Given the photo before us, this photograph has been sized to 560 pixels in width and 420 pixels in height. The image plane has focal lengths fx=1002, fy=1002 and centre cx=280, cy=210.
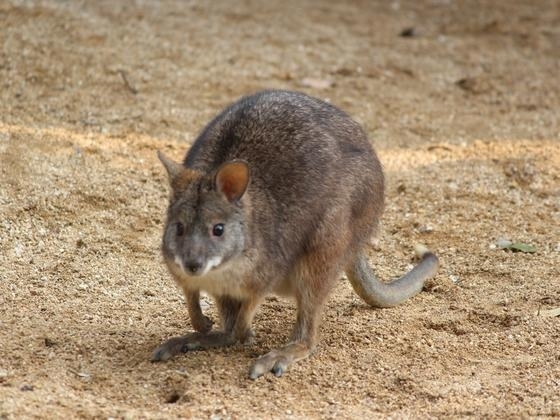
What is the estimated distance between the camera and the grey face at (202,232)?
13.5 feet

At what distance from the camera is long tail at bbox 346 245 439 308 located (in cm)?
508

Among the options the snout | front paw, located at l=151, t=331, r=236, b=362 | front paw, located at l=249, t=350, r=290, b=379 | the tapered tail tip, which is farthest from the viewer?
the tapered tail tip

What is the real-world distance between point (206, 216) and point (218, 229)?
8 centimetres

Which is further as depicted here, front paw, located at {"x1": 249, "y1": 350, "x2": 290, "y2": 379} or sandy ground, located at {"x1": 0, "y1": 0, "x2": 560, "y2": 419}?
front paw, located at {"x1": 249, "y1": 350, "x2": 290, "y2": 379}

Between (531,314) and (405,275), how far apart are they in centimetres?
68

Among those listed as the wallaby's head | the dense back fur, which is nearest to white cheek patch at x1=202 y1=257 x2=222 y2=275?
the wallaby's head

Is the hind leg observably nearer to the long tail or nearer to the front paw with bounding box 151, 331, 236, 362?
the front paw with bounding box 151, 331, 236, 362

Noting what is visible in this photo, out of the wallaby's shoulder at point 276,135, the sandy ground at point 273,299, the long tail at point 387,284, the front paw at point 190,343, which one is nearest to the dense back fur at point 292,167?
the wallaby's shoulder at point 276,135

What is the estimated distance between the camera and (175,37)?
8789 mm

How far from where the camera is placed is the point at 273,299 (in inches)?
212

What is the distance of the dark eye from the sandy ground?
0.62m

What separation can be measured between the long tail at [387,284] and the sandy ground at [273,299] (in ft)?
0.30

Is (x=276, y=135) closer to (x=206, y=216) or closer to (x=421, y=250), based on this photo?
(x=206, y=216)

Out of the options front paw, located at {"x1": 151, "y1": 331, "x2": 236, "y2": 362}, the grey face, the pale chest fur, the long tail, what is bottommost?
front paw, located at {"x1": 151, "y1": 331, "x2": 236, "y2": 362}
